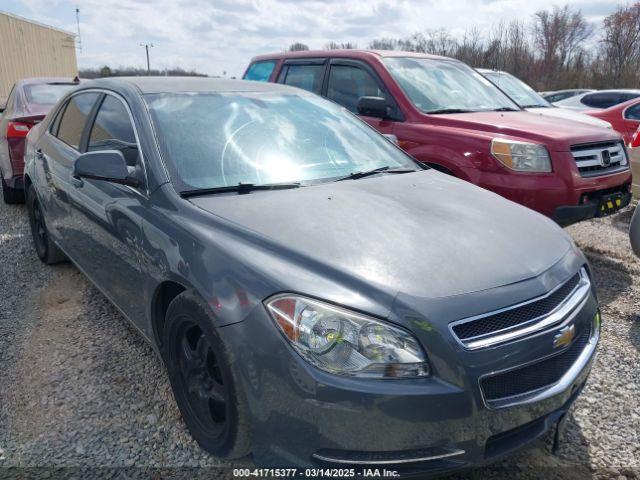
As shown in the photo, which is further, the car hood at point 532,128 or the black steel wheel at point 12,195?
the black steel wheel at point 12,195

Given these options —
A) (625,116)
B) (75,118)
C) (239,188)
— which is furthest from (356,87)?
(625,116)

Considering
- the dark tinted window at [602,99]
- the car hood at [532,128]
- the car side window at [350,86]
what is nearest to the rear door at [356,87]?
the car side window at [350,86]

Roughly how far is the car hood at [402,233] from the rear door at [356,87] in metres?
2.36

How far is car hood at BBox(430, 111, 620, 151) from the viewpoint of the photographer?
428 centimetres

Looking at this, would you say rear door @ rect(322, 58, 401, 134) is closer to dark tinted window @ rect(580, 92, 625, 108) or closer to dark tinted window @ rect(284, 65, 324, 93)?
dark tinted window @ rect(284, 65, 324, 93)

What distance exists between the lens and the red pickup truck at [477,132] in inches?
166

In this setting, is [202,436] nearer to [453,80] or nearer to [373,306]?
[373,306]

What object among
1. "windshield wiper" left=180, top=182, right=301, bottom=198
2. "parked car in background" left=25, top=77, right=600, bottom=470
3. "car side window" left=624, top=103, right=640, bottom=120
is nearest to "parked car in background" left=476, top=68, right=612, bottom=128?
"car side window" left=624, top=103, right=640, bottom=120

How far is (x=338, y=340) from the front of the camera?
1751 mm

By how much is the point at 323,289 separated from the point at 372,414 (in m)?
0.44

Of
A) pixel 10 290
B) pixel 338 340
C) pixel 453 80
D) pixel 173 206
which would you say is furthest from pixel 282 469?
pixel 453 80

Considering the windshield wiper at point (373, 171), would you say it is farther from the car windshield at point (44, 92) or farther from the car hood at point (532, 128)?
the car windshield at point (44, 92)

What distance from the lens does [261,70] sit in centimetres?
683

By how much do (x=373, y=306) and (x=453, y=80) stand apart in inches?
176
